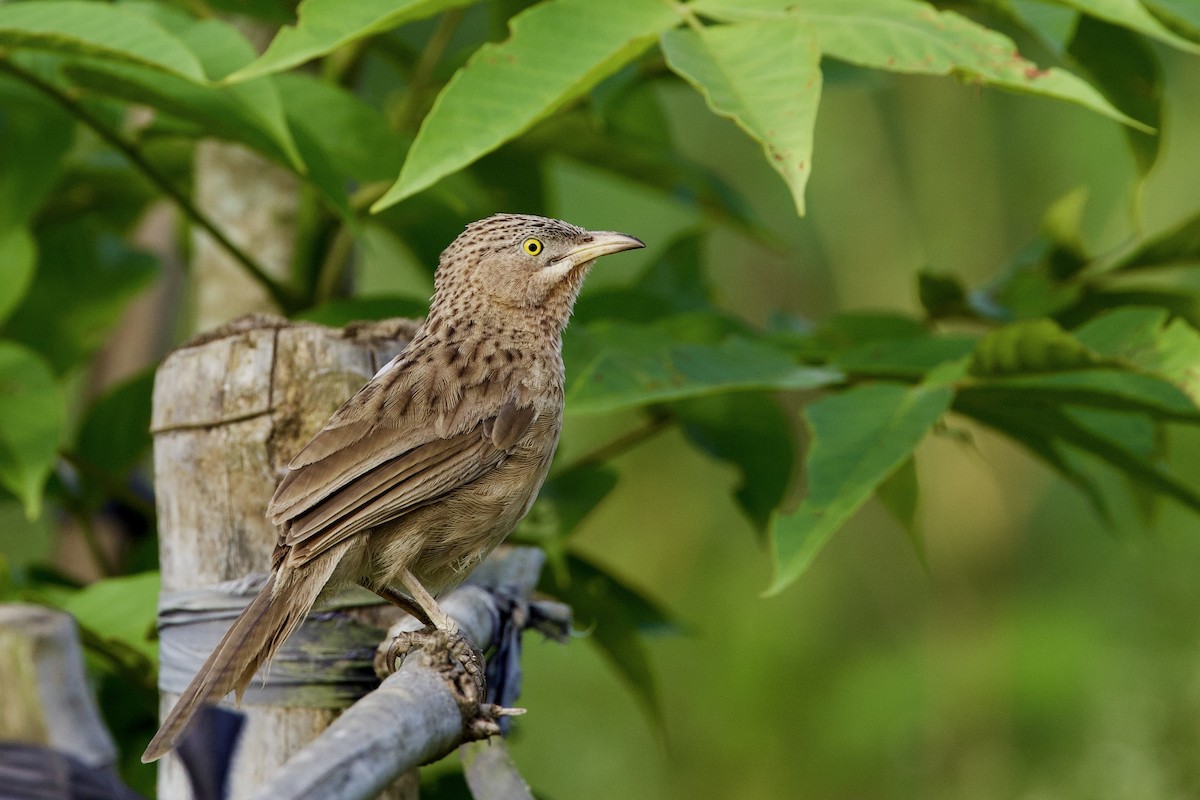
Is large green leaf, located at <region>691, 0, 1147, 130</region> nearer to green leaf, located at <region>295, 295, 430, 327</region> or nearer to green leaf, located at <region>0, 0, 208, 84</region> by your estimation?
green leaf, located at <region>0, 0, 208, 84</region>

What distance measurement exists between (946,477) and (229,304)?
865cm

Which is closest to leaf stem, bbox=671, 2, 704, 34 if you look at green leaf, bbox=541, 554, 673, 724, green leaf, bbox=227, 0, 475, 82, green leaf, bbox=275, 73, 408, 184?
green leaf, bbox=227, 0, 475, 82

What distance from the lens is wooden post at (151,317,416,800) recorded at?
7.98ft

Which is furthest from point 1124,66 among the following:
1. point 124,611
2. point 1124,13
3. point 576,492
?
point 124,611

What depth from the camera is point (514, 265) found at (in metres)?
3.07

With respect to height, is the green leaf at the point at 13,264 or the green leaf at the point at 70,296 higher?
the green leaf at the point at 13,264

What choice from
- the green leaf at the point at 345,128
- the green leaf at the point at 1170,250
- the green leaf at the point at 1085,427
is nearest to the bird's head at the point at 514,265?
the green leaf at the point at 345,128

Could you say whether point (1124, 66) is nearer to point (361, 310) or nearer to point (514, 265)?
point (514, 265)

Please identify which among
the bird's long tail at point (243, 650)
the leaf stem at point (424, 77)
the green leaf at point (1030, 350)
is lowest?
the bird's long tail at point (243, 650)

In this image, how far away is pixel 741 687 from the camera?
39.0ft

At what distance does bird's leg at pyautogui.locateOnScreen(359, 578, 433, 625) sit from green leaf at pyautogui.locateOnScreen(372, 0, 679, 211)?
70cm

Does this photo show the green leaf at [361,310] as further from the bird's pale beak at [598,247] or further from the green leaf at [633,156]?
the green leaf at [633,156]

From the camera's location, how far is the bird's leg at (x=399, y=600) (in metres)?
2.59

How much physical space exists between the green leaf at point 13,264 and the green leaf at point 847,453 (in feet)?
5.81
